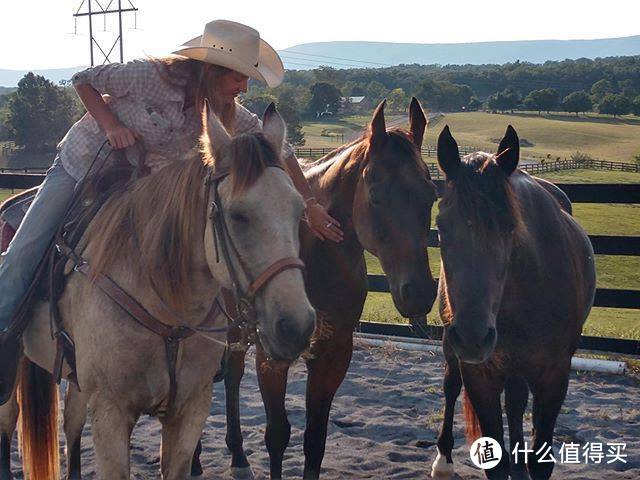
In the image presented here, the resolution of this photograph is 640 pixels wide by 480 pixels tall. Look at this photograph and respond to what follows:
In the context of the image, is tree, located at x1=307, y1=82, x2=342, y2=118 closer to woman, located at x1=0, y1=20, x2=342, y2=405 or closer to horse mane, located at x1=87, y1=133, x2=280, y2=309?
woman, located at x1=0, y1=20, x2=342, y2=405

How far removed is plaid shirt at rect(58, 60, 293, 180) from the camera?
140 inches

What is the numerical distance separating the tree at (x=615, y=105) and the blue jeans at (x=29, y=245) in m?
81.1

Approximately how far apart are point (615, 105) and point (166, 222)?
82389 millimetres

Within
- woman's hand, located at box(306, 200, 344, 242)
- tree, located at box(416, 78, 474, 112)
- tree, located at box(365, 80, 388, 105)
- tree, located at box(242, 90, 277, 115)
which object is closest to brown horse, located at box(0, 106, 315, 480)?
woman's hand, located at box(306, 200, 344, 242)

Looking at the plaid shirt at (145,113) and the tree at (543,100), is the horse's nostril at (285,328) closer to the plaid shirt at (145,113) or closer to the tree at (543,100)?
the plaid shirt at (145,113)

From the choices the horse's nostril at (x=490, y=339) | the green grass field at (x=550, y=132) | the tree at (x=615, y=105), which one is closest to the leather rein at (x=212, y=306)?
the horse's nostril at (x=490, y=339)

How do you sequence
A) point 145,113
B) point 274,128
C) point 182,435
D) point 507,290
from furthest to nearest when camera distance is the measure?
point 507,290 < point 145,113 < point 182,435 < point 274,128

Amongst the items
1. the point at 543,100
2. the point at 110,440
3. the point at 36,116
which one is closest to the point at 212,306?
the point at 110,440

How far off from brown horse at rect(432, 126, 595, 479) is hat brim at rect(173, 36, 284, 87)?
0.91 meters

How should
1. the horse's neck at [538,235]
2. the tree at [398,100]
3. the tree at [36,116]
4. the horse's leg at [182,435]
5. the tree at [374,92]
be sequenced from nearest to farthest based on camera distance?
the horse's leg at [182,435] → the horse's neck at [538,235] → the tree at [36,116] → the tree at [398,100] → the tree at [374,92]

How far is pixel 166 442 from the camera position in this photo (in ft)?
A: 11.0

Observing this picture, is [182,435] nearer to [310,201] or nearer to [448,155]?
[310,201]

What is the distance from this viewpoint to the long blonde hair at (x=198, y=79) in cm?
359

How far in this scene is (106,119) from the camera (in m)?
3.50
